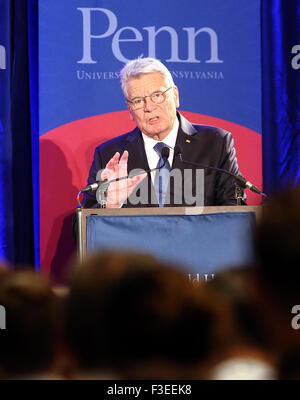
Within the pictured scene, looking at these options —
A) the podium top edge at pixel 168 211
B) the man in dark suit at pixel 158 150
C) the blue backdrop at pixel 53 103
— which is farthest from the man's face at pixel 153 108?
the podium top edge at pixel 168 211

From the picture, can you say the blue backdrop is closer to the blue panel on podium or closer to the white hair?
the white hair

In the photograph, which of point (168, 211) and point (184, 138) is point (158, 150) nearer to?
point (184, 138)

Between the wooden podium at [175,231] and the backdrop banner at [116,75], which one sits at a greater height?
the backdrop banner at [116,75]

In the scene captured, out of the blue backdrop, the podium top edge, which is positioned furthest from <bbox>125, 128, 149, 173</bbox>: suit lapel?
the podium top edge

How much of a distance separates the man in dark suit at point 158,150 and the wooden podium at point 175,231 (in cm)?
152

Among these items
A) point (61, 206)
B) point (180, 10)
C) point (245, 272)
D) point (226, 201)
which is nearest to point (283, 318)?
point (245, 272)

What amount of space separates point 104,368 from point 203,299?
0.12m

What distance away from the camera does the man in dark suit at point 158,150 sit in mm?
3881

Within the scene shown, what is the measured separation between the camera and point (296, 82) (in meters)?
4.17

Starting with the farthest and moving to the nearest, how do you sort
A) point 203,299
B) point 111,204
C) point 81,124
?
point 81,124 → point 111,204 → point 203,299

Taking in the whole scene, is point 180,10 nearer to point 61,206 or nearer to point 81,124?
point 81,124

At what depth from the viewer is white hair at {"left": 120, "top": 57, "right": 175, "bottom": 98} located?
157 inches

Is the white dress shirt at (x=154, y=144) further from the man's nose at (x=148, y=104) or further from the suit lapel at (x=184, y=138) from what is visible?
the man's nose at (x=148, y=104)

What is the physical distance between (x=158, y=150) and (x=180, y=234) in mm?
1803
